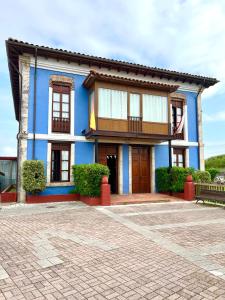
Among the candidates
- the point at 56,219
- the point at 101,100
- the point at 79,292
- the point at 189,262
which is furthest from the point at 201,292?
the point at 101,100

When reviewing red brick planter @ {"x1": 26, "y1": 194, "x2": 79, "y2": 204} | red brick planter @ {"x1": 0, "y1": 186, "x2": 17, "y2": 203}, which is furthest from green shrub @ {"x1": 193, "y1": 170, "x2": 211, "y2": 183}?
red brick planter @ {"x1": 0, "y1": 186, "x2": 17, "y2": 203}

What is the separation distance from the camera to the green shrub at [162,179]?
14053mm

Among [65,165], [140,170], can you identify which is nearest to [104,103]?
[65,165]

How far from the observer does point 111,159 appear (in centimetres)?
1448

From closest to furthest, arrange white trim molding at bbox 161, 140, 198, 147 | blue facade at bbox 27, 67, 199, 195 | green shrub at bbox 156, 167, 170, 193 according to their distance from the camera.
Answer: blue facade at bbox 27, 67, 199, 195 → green shrub at bbox 156, 167, 170, 193 → white trim molding at bbox 161, 140, 198, 147

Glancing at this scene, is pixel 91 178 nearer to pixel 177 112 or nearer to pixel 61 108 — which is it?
pixel 61 108

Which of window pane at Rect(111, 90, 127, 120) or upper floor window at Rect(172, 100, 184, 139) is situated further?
upper floor window at Rect(172, 100, 184, 139)

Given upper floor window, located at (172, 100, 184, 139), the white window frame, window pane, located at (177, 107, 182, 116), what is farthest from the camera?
window pane, located at (177, 107, 182, 116)

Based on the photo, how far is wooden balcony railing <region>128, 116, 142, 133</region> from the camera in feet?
43.2

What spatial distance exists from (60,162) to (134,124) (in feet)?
14.0

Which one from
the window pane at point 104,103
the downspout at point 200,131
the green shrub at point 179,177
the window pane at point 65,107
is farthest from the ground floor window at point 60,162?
the downspout at point 200,131

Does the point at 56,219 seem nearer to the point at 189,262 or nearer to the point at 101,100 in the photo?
the point at 189,262

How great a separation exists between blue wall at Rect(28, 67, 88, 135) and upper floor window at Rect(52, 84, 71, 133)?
1.31 feet

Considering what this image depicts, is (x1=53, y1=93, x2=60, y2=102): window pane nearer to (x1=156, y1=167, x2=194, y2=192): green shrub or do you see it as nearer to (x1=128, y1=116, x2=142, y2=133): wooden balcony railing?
(x1=128, y1=116, x2=142, y2=133): wooden balcony railing
